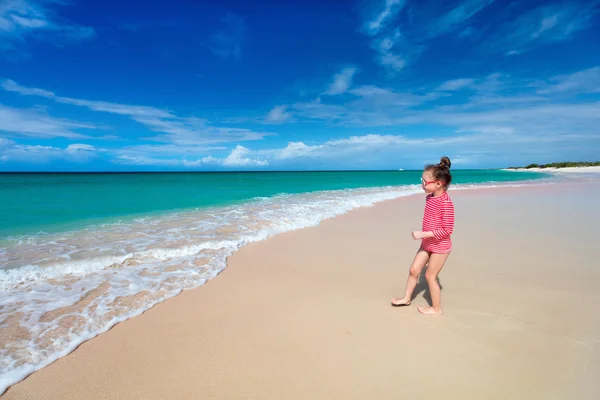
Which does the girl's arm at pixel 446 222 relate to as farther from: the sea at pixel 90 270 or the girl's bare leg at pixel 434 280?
the sea at pixel 90 270

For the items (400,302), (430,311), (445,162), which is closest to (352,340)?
(400,302)

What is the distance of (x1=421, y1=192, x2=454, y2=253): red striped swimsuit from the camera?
3223mm

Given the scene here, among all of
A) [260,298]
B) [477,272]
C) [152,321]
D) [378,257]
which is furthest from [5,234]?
[477,272]

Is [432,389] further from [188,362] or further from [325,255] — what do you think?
Result: [325,255]

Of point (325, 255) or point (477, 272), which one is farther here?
point (325, 255)

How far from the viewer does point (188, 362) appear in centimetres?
261

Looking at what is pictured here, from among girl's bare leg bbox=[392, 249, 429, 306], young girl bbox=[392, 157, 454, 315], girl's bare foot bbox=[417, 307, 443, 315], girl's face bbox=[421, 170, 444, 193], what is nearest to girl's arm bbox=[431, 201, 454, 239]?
young girl bbox=[392, 157, 454, 315]

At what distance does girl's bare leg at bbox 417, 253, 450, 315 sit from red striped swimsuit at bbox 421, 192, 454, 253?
0.09 meters

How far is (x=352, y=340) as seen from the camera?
Answer: 291 cm

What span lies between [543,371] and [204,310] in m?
3.48

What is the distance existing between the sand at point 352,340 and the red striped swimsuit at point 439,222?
84 cm

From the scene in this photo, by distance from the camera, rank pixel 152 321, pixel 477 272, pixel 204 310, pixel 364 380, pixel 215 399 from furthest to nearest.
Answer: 1. pixel 477 272
2. pixel 204 310
3. pixel 152 321
4. pixel 364 380
5. pixel 215 399

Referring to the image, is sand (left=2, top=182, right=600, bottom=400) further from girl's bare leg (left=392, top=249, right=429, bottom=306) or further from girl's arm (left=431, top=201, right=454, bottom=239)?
girl's arm (left=431, top=201, right=454, bottom=239)

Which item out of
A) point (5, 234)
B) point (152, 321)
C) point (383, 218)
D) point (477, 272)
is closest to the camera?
point (152, 321)
